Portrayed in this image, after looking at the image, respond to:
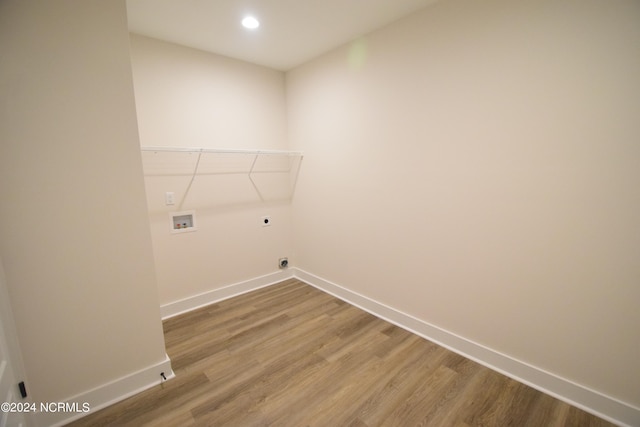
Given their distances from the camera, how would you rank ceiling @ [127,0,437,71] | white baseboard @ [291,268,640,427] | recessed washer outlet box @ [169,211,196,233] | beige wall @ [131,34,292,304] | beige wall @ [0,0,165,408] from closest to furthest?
beige wall @ [0,0,165,408] < white baseboard @ [291,268,640,427] < ceiling @ [127,0,437,71] < beige wall @ [131,34,292,304] < recessed washer outlet box @ [169,211,196,233]

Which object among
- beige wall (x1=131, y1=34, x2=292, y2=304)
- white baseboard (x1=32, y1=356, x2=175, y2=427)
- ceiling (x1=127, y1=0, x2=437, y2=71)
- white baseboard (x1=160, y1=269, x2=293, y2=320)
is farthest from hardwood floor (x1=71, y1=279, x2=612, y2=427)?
ceiling (x1=127, y1=0, x2=437, y2=71)

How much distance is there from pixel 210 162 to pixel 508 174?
2577 millimetres

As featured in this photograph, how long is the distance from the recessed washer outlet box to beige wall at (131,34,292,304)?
5cm

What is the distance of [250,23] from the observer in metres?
2.12

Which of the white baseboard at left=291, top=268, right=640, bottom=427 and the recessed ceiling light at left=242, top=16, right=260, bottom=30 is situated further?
the recessed ceiling light at left=242, top=16, right=260, bottom=30

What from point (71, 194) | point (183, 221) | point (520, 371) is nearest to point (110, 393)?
point (71, 194)

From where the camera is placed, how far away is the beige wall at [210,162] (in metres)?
2.41

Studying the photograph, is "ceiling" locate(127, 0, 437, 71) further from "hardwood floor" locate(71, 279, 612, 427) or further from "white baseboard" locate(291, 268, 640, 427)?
"hardwood floor" locate(71, 279, 612, 427)

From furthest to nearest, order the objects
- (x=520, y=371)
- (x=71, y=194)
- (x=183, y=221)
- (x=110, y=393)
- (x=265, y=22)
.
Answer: (x=183, y=221)
(x=265, y=22)
(x=520, y=371)
(x=110, y=393)
(x=71, y=194)

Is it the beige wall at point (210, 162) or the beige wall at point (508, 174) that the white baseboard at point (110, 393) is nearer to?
the beige wall at point (210, 162)

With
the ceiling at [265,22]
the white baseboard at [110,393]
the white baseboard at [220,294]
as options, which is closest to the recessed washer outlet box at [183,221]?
the white baseboard at [220,294]

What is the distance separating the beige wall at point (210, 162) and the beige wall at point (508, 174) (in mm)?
1002

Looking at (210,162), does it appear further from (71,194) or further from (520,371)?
(520,371)

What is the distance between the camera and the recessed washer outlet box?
101 inches
